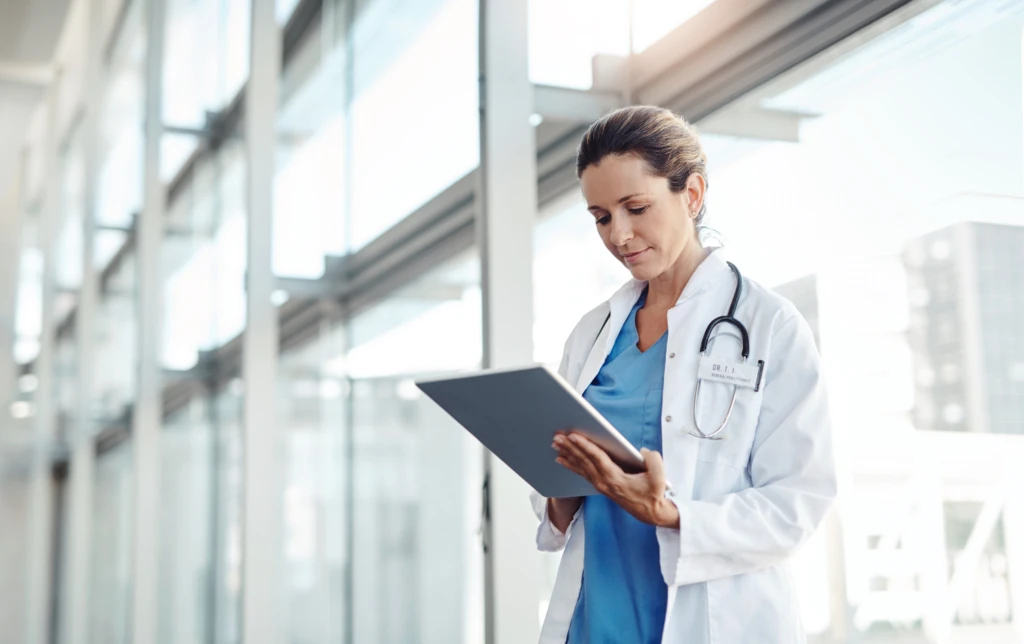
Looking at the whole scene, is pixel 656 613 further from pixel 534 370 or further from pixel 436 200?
pixel 436 200

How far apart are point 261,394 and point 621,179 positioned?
203 cm

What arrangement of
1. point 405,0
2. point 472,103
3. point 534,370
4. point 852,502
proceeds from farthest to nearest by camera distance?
point 405,0, point 472,103, point 852,502, point 534,370

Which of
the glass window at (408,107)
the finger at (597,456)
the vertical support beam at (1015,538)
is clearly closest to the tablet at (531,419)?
the finger at (597,456)

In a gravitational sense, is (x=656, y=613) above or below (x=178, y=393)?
below

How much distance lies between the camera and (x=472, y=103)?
263 cm

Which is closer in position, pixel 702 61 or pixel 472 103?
pixel 702 61

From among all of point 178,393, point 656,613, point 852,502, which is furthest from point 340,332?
point 656,613

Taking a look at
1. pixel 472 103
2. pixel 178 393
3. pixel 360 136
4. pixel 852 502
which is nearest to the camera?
pixel 852 502

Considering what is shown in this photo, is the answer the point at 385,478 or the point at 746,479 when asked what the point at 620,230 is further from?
the point at 385,478

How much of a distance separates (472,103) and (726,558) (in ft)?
5.24

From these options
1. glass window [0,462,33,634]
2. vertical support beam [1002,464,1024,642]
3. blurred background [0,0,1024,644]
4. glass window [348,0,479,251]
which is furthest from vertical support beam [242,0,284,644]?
vertical support beam [1002,464,1024,642]

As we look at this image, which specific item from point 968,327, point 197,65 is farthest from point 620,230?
point 197,65

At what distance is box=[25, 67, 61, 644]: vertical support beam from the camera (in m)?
4.79

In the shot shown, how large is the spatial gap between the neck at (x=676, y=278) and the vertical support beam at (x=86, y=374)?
4099 mm
